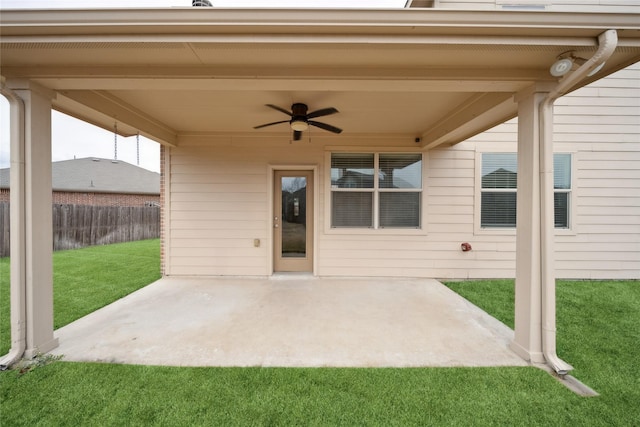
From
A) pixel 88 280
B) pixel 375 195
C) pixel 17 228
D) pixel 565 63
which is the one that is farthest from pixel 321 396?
pixel 88 280

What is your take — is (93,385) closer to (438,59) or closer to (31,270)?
(31,270)

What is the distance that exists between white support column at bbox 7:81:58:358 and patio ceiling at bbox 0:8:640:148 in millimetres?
236

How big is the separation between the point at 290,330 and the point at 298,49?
2.58 metres

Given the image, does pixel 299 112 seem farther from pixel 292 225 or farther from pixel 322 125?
pixel 292 225

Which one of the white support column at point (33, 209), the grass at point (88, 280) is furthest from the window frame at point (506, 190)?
the grass at point (88, 280)

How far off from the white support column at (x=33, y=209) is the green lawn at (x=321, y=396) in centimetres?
41

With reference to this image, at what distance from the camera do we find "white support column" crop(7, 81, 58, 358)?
6.97 feet

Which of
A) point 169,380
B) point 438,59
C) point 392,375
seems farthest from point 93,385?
point 438,59

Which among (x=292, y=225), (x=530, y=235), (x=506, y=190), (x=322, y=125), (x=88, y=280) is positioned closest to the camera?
(x=530, y=235)

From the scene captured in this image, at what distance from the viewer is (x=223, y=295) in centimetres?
380

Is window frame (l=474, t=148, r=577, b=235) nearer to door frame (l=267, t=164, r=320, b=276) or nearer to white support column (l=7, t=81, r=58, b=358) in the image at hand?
door frame (l=267, t=164, r=320, b=276)

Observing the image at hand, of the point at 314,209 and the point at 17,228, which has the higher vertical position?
the point at 314,209

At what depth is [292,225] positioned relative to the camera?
487 cm

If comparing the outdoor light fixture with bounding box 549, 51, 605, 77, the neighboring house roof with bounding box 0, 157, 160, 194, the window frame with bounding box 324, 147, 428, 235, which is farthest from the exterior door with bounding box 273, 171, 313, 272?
the neighboring house roof with bounding box 0, 157, 160, 194
